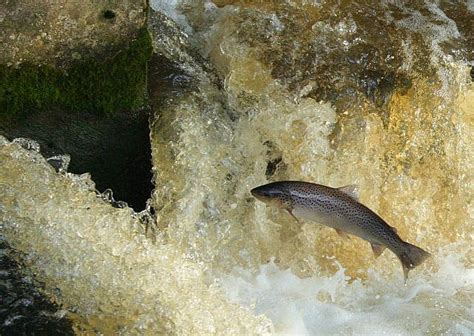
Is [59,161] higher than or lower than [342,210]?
lower

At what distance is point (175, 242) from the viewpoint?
15.7ft

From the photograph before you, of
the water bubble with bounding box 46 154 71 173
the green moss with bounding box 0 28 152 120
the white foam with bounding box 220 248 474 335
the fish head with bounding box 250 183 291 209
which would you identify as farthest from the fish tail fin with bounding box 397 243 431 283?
the water bubble with bounding box 46 154 71 173

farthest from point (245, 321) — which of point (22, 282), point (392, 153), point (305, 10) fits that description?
point (305, 10)

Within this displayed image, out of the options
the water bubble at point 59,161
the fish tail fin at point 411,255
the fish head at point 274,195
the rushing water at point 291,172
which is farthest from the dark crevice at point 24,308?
the fish tail fin at point 411,255

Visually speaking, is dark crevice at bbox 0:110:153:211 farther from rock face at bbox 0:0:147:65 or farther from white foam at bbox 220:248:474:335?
white foam at bbox 220:248:474:335

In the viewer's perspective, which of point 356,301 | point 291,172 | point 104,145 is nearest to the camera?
point 104,145

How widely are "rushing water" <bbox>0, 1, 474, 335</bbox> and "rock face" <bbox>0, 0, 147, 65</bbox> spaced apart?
460 millimetres

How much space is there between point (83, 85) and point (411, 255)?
184 cm

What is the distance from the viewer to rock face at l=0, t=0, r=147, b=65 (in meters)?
4.53

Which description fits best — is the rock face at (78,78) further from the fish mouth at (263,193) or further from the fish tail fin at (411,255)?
the fish tail fin at (411,255)

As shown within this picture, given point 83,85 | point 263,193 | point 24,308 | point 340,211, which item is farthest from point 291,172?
point 24,308

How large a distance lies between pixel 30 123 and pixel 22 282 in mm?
1255

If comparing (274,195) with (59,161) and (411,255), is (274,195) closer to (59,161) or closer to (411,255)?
(411,255)

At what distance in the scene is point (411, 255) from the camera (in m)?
4.60
